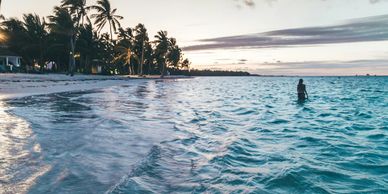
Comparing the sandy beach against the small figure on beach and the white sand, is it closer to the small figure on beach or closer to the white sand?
the white sand

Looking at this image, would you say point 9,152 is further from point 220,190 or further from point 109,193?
point 220,190

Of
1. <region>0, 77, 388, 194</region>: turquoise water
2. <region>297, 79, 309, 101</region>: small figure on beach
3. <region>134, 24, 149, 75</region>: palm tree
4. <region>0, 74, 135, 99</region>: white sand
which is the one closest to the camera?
<region>0, 77, 388, 194</region>: turquoise water

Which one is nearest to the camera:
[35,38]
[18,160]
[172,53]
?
[18,160]

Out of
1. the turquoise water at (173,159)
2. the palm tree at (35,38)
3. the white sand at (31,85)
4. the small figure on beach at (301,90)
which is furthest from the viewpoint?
the palm tree at (35,38)

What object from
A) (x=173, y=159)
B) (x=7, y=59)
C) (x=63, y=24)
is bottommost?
(x=173, y=159)

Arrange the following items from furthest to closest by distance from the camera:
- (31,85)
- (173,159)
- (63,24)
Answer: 1. (63,24)
2. (31,85)
3. (173,159)

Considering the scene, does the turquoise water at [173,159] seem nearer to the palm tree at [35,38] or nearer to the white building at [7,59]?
the white building at [7,59]

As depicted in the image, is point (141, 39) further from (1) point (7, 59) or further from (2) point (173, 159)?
(2) point (173, 159)

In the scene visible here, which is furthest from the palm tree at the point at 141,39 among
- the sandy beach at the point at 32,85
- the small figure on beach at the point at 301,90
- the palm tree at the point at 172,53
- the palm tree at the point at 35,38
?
the small figure on beach at the point at 301,90

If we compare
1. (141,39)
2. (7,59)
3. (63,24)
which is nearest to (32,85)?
(63,24)

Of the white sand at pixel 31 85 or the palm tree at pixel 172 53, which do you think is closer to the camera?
the white sand at pixel 31 85

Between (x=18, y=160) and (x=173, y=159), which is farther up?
(x=18, y=160)

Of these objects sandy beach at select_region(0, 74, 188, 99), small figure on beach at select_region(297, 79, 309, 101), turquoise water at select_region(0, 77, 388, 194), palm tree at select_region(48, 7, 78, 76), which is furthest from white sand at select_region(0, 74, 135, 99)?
small figure on beach at select_region(297, 79, 309, 101)

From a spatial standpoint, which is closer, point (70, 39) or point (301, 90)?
point (301, 90)
